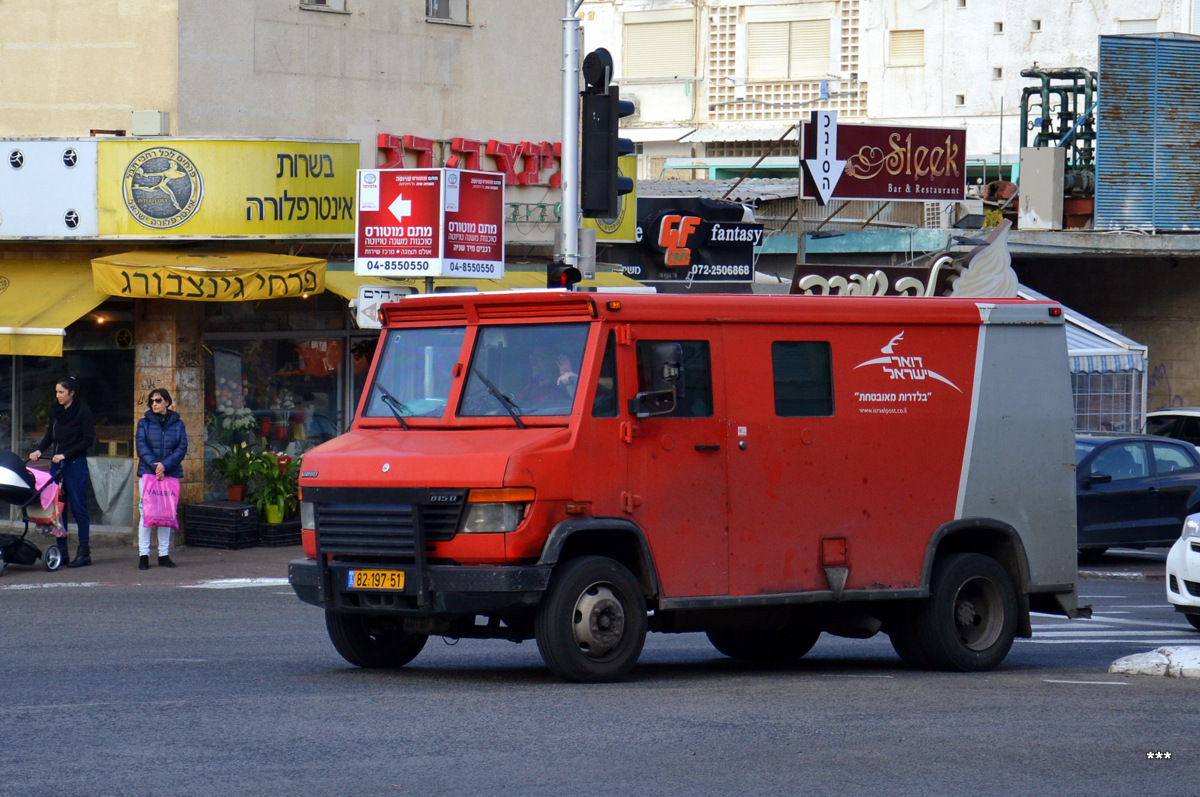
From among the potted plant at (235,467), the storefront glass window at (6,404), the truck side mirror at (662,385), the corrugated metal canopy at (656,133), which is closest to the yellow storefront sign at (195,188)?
the potted plant at (235,467)

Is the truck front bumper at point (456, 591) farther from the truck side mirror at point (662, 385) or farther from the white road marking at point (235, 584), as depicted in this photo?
the white road marking at point (235, 584)

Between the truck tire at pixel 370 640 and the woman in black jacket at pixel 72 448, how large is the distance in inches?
314

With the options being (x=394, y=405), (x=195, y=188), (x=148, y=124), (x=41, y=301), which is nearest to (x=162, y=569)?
(x=41, y=301)

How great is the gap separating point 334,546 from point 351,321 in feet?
39.9

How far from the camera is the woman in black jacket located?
58.6ft

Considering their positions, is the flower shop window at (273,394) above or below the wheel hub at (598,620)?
above

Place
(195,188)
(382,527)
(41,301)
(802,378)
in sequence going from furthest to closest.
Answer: (195,188)
(41,301)
(802,378)
(382,527)

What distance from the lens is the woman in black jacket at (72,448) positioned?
58.6 feet

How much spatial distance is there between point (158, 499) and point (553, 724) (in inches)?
406

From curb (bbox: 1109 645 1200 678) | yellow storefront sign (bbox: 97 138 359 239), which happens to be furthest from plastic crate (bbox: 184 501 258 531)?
curb (bbox: 1109 645 1200 678)

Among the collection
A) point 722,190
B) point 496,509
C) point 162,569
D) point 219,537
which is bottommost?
point 162,569

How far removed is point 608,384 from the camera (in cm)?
998

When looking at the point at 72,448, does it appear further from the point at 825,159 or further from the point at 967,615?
the point at 825,159

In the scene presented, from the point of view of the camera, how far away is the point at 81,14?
20250mm
